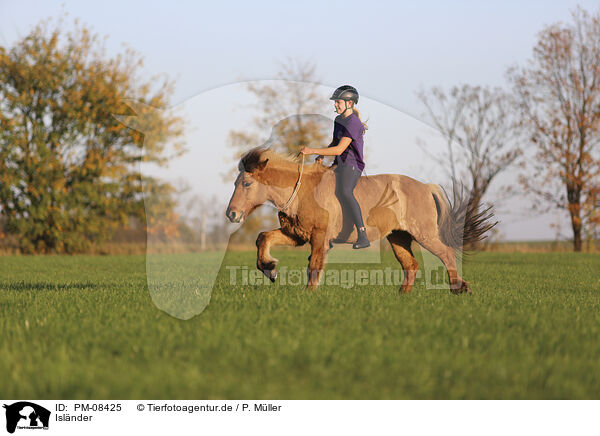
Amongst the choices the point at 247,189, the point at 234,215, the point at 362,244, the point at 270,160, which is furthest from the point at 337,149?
the point at 234,215

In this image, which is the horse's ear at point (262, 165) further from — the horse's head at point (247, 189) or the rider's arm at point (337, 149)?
the rider's arm at point (337, 149)

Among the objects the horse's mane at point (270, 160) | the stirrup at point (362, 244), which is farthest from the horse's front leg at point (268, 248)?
the horse's mane at point (270, 160)

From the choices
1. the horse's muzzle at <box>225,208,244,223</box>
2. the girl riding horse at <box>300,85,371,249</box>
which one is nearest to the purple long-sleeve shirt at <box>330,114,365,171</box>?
Result: the girl riding horse at <box>300,85,371,249</box>

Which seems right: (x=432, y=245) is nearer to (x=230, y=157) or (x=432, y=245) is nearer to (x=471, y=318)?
(x=471, y=318)

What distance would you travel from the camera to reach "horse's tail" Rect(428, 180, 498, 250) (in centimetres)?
849

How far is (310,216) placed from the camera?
7.58 meters

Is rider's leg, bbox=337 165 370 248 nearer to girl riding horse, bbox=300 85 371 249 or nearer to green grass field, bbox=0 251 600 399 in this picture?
girl riding horse, bbox=300 85 371 249

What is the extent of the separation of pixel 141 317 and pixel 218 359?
2.17 metres

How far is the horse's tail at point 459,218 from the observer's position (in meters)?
8.49

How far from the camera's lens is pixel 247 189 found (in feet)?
22.9
